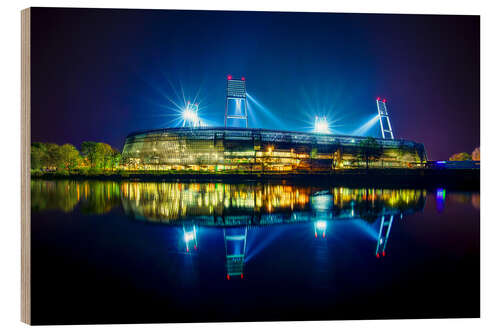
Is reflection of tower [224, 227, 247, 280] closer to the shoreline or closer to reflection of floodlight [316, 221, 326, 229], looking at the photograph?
reflection of floodlight [316, 221, 326, 229]

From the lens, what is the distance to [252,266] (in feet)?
20.7

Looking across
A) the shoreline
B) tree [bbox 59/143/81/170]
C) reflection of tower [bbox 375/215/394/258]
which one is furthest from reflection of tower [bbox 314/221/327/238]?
tree [bbox 59/143/81/170]

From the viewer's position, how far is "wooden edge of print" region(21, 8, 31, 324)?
612 cm

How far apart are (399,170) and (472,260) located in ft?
59.3

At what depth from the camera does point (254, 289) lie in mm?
5508

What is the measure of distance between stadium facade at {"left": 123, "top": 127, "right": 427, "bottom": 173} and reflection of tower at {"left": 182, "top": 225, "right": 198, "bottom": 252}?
3149cm

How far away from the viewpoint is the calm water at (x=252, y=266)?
5.36 meters

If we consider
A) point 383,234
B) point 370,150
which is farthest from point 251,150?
point 383,234

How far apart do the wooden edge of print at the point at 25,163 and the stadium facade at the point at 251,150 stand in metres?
33.1

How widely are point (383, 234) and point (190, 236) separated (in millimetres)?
6011

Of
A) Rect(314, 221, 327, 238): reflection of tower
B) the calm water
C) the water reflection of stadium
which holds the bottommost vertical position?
the calm water

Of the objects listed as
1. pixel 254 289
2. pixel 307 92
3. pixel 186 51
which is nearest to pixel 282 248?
pixel 254 289

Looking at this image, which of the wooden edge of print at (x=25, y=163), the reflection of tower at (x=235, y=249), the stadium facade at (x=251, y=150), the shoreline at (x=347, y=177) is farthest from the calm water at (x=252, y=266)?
the stadium facade at (x=251, y=150)

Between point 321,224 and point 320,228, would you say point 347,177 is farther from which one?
point 320,228
